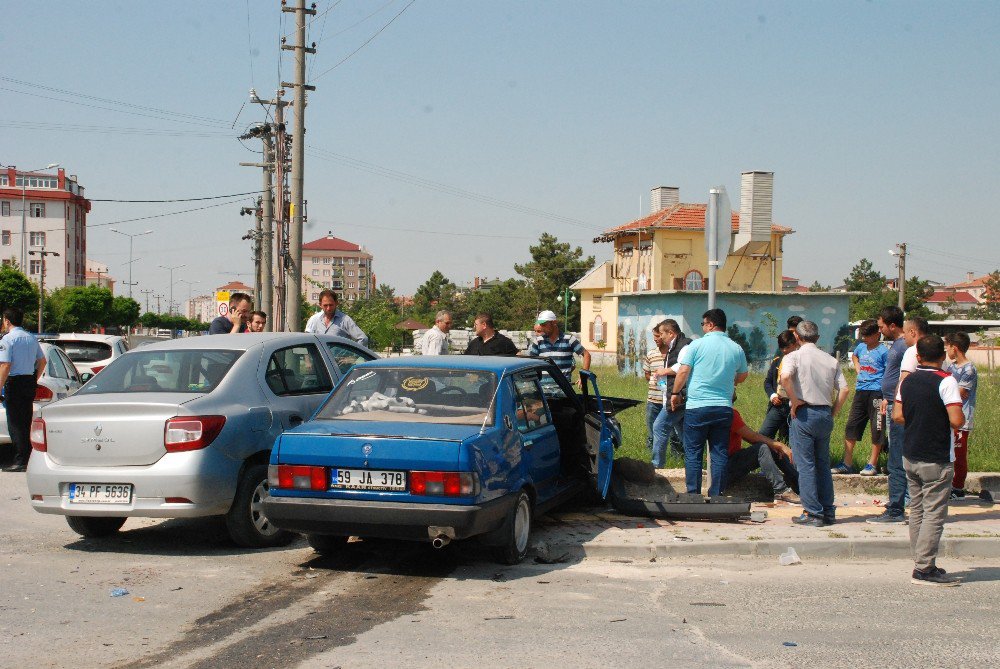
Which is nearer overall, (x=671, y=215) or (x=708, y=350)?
(x=708, y=350)

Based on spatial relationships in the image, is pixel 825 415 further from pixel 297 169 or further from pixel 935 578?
pixel 297 169

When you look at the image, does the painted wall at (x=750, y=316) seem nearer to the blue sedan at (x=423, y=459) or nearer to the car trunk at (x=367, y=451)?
the blue sedan at (x=423, y=459)

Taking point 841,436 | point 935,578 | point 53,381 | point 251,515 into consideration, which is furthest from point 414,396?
point 841,436

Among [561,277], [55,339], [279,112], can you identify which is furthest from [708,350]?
[561,277]

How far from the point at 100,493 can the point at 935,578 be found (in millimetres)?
6139

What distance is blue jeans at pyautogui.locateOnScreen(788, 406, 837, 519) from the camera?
8.32 meters

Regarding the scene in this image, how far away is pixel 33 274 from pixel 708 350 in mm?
119282

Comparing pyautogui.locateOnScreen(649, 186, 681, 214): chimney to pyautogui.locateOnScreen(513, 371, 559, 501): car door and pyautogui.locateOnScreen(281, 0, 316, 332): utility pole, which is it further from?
pyautogui.locateOnScreen(513, 371, 559, 501): car door

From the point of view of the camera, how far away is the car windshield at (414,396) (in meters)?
7.18

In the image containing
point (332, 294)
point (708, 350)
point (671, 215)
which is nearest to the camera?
point (708, 350)

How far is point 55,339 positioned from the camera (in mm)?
15328

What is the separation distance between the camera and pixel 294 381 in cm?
860

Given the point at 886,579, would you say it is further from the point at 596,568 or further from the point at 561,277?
the point at 561,277

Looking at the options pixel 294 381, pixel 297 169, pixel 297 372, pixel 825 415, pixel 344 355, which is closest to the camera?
pixel 825 415
